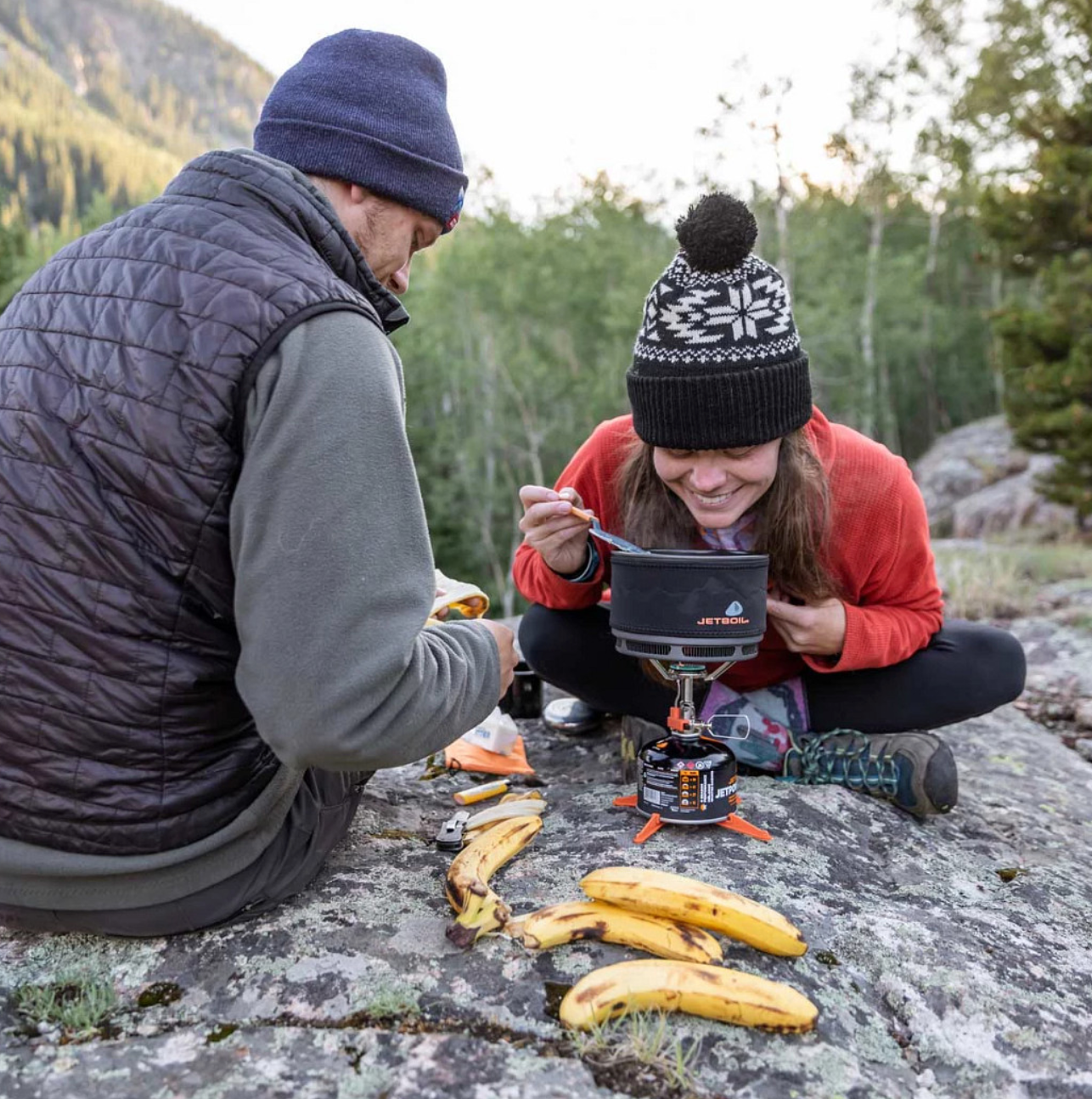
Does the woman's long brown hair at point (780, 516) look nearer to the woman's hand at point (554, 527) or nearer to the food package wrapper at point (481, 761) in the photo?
the woman's hand at point (554, 527)

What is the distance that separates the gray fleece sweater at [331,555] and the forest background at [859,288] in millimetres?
12336

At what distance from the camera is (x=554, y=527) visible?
2816 mm

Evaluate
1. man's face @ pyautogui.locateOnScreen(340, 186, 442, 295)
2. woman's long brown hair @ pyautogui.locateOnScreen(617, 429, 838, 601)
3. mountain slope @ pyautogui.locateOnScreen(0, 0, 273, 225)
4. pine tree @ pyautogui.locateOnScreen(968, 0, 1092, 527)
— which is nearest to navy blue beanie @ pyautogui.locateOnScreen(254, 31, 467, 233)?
man's face @ pyautogui.locateOnScreen(340, 186, 442, 295)

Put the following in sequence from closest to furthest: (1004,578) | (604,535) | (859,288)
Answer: (604,535) → (1004,578) → (859,288)

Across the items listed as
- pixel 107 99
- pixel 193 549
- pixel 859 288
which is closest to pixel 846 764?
pixel 193 549

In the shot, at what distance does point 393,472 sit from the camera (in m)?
1.68

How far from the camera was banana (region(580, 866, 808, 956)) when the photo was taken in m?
1.96

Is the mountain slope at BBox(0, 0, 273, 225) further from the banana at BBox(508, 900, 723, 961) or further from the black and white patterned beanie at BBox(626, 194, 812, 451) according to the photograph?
the banana at BBox(508, 900, 723, 961)

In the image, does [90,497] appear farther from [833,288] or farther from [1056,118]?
[833,288]

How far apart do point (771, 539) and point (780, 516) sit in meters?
0.07

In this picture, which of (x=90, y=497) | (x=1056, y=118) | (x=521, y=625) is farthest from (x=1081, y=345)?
(x=90, y=497)

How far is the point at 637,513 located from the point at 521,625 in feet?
2.32

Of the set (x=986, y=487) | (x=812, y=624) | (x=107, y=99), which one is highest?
(x=107, y=99)

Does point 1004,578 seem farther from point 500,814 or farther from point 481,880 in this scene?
point 481,880
